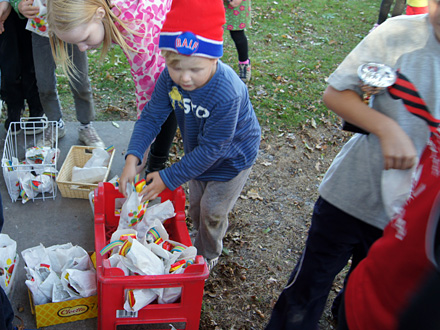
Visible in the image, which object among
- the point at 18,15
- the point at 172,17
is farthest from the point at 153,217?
the point at 18,15

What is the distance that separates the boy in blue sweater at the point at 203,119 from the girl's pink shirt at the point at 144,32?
1.14ft

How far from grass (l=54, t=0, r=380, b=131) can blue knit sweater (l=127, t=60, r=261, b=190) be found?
110 centimetres

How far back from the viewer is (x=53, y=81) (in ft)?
10.7

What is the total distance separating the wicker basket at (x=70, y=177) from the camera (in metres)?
2.99

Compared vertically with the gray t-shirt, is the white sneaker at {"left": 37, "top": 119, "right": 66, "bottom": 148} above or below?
below

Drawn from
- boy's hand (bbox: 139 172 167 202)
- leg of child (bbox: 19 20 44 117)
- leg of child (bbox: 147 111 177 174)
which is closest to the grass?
leg of child (bbox: 19 20 44 117)

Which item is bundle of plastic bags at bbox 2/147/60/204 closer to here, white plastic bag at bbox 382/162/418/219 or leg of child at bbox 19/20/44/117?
leg of child at bbox 19/20/44/117

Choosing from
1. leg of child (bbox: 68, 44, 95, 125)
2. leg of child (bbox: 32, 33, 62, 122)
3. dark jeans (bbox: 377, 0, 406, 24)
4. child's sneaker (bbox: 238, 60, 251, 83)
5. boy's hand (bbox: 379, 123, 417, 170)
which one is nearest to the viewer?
boy's hand (bbox: 379, 123, 417, 170)

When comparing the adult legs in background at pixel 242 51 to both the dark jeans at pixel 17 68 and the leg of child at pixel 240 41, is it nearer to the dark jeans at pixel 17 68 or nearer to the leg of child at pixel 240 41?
the leg of child at pixel 240 41

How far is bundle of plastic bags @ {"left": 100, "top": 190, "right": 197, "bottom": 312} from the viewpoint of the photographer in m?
1.92

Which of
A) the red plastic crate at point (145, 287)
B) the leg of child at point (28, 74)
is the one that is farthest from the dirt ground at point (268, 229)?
the leg of child at point (28, 74)

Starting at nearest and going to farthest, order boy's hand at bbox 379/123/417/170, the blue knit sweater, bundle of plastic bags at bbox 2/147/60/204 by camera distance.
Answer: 1. boy's hand at bbox 379/123/417/170
2. the blue knit sweater
3. bundle of plastic bags at bbox 2/147/60/204

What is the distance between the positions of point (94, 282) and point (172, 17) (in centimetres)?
138

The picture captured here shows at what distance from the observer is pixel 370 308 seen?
3.51 ft
